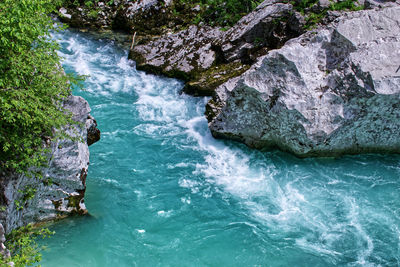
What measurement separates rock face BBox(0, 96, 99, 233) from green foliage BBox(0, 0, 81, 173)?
2.04 feet

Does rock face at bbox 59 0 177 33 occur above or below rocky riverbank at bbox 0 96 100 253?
above

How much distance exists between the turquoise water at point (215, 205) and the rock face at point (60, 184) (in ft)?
1.71

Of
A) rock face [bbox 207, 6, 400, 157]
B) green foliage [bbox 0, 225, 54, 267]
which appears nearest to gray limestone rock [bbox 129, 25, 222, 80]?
rock face [bbox 207, 6, 400, 157]

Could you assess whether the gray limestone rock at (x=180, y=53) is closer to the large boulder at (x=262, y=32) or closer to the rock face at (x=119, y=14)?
the large boulder at (x=262, y=32)

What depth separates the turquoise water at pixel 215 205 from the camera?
10117mm

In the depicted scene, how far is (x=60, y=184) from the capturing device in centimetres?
1028

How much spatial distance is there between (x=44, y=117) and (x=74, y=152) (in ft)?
7.06

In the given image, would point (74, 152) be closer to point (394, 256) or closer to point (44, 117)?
point (44, 117)

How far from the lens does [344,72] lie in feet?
40.9

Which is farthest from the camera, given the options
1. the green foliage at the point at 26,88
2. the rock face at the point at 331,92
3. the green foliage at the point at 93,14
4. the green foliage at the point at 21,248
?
the green foliage at the point at 93,14

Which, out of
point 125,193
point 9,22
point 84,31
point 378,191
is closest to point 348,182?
point 378,191

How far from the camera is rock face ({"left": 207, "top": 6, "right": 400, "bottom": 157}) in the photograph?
12195mm

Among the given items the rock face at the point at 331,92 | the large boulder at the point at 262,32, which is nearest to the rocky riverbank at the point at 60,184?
the rock face at the point at 331,92

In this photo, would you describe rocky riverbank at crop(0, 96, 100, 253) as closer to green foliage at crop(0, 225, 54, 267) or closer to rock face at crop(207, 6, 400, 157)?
green foliage at crop(0, 225, 54, 267)
